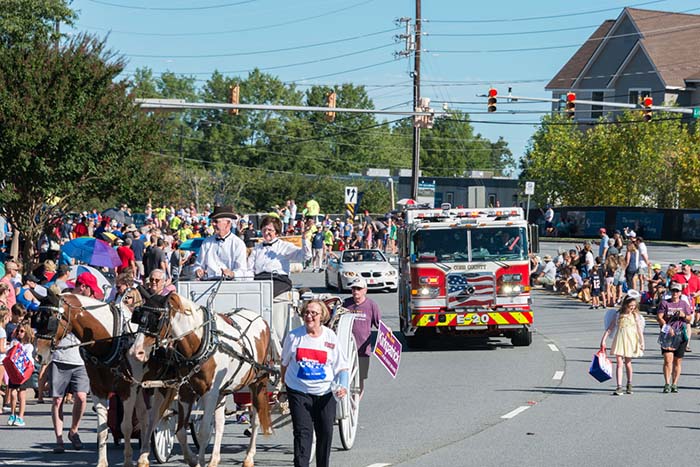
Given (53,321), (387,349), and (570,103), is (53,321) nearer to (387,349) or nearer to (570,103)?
(387,349)

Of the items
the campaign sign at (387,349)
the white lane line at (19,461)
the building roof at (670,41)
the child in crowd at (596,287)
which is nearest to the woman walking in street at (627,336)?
the campaign sign at (387,349)

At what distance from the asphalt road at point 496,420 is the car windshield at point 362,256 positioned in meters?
14.9

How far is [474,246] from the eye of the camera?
22000 mm

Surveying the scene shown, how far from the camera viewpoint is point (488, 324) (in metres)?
21.8

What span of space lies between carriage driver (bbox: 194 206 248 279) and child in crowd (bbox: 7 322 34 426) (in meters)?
3.22

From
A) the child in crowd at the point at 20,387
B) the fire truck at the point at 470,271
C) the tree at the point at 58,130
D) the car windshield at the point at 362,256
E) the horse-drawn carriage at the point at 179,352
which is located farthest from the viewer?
the car windshield at the point at 362,256

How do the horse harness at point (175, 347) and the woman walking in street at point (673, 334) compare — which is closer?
the horse harness at point (175, 347)

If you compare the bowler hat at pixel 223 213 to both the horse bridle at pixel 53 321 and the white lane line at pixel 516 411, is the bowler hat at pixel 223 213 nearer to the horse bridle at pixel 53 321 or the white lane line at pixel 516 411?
the horse bridle at pixel 53 321

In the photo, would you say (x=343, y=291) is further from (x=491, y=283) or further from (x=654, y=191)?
(x=654, y=191)

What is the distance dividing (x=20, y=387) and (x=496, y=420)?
6.11 meters

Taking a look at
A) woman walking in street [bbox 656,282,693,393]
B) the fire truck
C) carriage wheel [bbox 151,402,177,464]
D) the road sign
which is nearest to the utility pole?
the road sign

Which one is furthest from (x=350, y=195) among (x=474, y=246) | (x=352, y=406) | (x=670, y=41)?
(x=352, y=406)

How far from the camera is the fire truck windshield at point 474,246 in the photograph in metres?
22.0

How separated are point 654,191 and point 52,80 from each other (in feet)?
151
